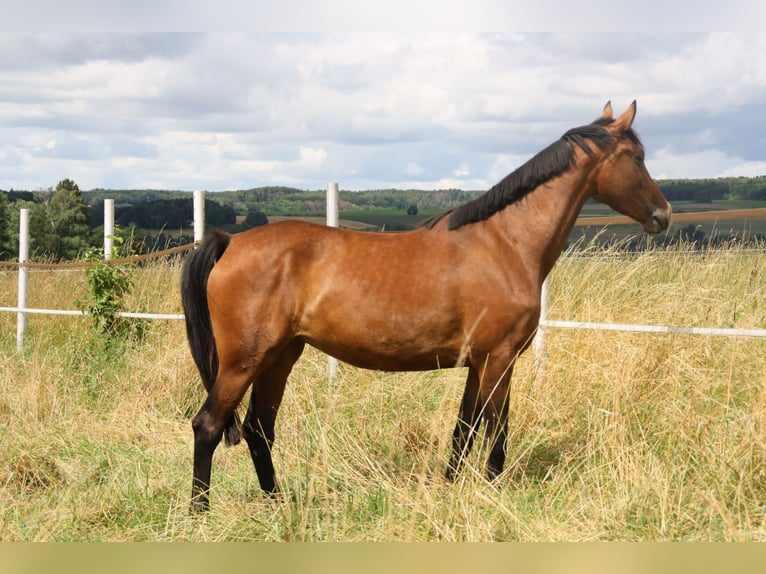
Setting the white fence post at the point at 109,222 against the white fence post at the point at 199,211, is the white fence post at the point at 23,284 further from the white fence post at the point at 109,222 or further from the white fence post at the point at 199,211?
the white fence post at the point at 199,211

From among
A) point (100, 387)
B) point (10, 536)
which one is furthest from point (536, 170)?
point (100, 387)

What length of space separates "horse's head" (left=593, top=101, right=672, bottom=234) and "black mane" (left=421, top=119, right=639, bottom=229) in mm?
57

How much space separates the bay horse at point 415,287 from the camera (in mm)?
4301

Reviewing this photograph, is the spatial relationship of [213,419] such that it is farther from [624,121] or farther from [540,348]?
[624,121]

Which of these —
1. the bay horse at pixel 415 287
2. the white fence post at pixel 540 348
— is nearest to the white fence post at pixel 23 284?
the bay horse at pixel 415 287

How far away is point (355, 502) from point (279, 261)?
1359mm

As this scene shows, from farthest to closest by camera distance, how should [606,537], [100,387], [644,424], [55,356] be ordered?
[55,356]
[100,387]
[644,424]
[606,537]

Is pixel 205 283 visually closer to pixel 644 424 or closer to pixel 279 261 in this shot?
pixel 279 261

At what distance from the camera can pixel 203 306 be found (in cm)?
462

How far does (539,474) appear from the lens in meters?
4.83

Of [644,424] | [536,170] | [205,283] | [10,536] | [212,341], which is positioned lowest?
[10,536]

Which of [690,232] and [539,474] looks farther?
[690,232]

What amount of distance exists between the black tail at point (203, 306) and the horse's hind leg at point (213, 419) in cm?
12

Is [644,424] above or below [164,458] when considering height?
above
